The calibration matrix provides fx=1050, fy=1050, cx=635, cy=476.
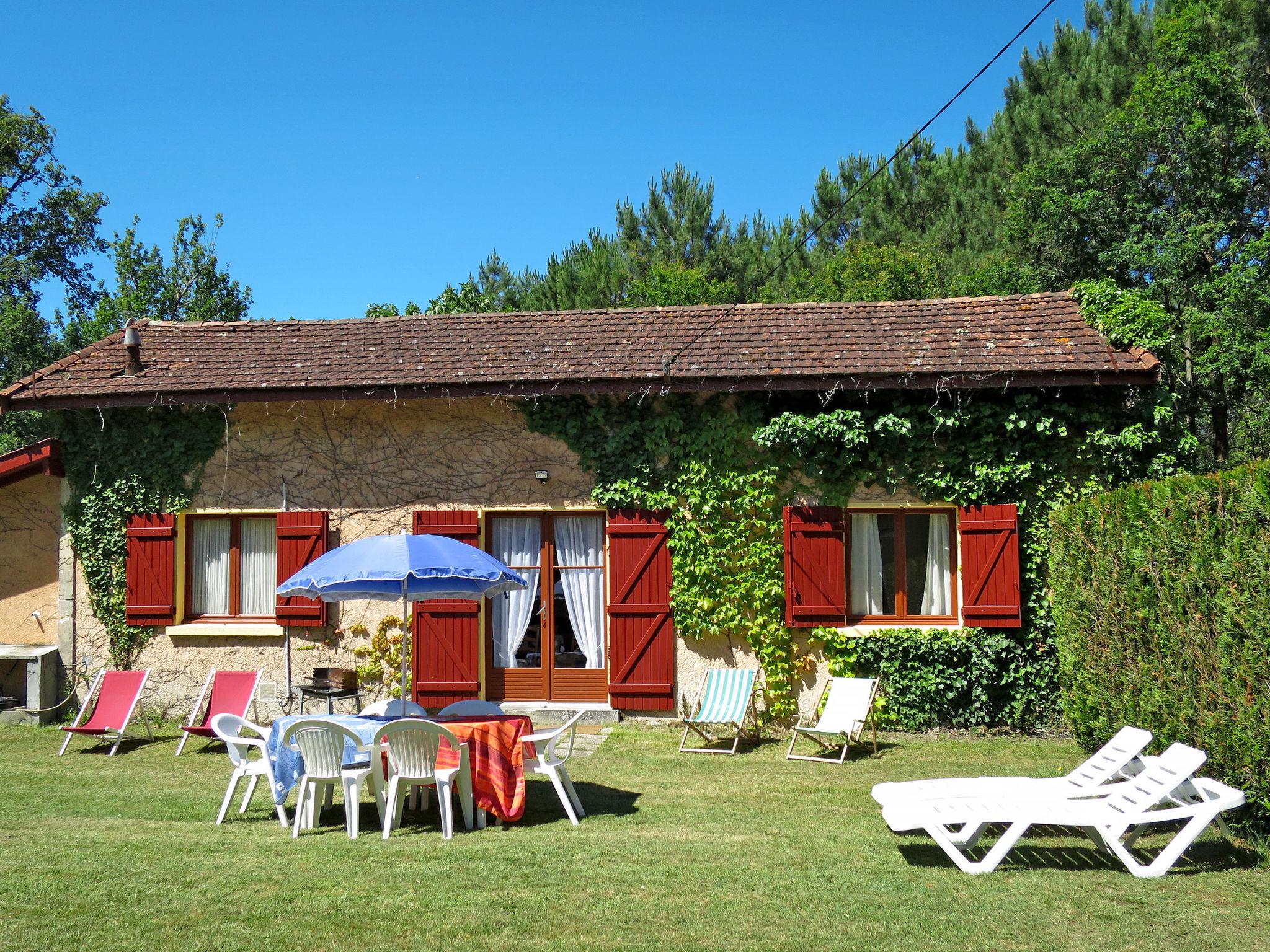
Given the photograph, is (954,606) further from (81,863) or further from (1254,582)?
(81,863)

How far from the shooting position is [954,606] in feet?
33.7

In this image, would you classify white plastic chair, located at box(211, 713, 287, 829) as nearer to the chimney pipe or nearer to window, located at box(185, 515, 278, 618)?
window, located at box(185, 515, 278, 618)

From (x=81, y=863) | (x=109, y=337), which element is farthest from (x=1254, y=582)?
(x=109, y=337)

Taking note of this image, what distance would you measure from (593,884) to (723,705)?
4447 mm

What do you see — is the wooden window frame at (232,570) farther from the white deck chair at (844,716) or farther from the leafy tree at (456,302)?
the leafy tree at (456,302)

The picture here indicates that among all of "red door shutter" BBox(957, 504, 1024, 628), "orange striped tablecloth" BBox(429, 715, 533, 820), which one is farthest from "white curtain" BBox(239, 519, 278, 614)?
"red door shutter" BBox(957, 504, 1024, 628)

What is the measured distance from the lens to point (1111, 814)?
5.44 m

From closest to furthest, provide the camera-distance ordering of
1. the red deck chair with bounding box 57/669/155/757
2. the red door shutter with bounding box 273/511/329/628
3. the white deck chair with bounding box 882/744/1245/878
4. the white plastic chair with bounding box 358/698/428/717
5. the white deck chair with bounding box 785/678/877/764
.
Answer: the white deck chair with bounding box 882/744/1245/878
the white plastic chair with bounding box 358/698/428/717
the white deck chair with bounding box 785/678/877/764
the red deck chair with bounding box 57/669/155/757
the red door shutter with bounding box 273/511/329/628

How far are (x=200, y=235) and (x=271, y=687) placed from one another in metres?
23.0

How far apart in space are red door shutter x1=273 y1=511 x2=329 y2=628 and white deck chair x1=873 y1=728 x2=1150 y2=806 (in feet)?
21.2

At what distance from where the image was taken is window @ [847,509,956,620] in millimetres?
10344

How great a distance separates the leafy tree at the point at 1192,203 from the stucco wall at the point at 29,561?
15038mm

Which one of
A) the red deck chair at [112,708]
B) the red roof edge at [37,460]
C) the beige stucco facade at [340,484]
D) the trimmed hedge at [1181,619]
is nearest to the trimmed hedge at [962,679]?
the trimmed hedge at [1181,619]

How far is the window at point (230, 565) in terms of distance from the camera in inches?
435
